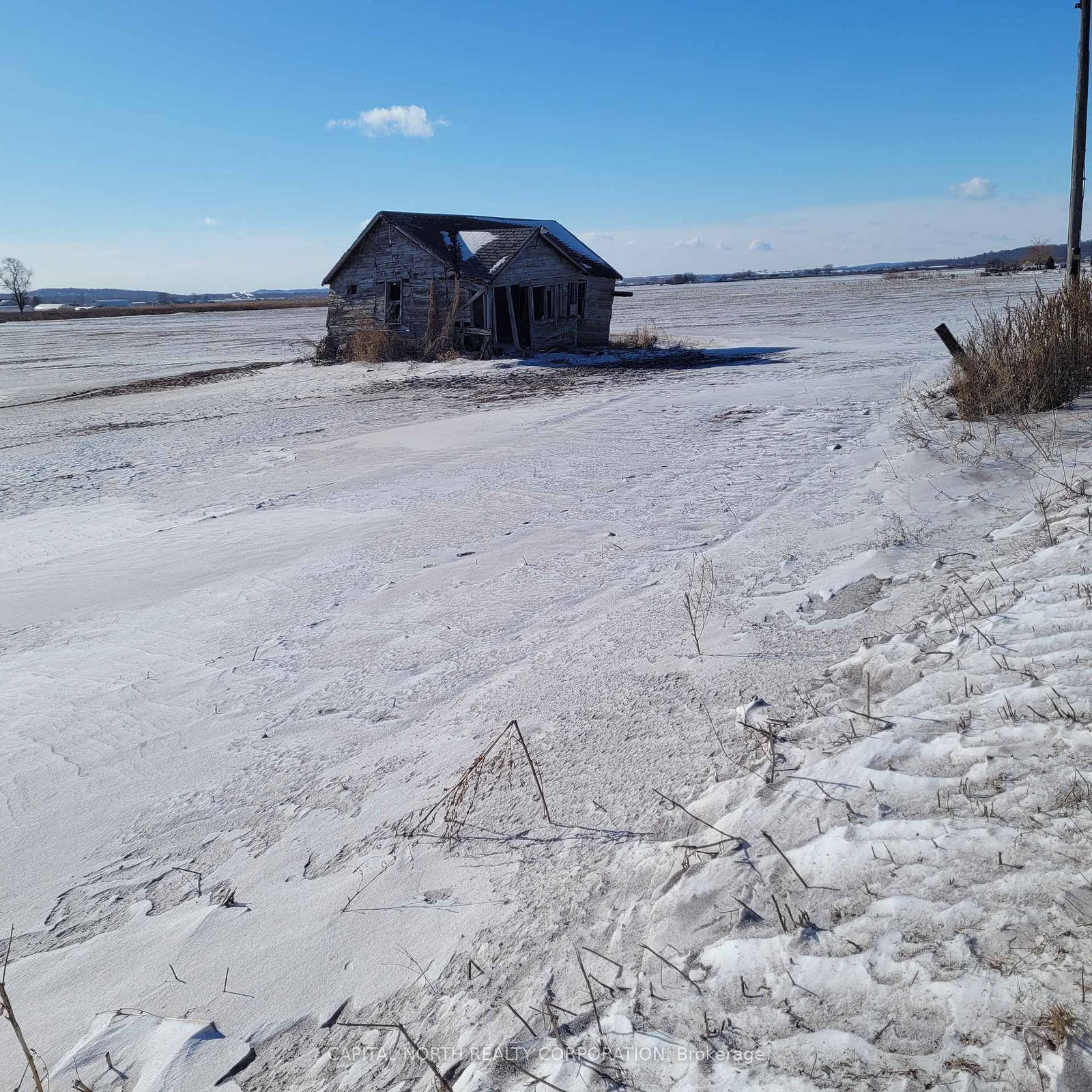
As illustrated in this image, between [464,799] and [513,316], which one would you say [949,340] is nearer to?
[464,799]

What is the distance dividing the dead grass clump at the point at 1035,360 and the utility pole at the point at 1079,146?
2505 mm

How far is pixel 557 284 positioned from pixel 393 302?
521cm

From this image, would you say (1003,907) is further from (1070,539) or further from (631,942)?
(1070,539)

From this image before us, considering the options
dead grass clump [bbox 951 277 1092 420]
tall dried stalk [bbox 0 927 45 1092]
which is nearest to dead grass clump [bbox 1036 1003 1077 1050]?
tall dried stalk [bbox 0 927 45 1092]

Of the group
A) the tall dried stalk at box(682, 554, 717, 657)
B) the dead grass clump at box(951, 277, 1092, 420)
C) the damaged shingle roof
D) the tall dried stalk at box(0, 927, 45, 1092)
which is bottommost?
the tall dried stalk at box(0, 927, 45, 1092)

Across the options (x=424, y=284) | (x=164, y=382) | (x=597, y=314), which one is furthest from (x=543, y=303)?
(x=164, y=382)

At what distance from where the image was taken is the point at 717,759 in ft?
11.1

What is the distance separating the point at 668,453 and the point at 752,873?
8139 millimetres

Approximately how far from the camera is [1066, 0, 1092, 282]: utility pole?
37.2ft

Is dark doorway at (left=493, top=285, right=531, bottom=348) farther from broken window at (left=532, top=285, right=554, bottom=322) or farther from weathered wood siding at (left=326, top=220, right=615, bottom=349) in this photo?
weathered wood siding at (left=326, top=220, right=615, bottom=349)

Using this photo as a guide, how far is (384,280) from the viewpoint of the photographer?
85.8ft

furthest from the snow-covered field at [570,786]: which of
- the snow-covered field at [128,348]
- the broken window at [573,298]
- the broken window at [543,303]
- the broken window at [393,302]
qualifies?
the snow-covered field at [128,348]

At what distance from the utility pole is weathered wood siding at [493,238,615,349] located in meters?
15.5

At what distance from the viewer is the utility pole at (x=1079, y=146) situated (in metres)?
11.4
